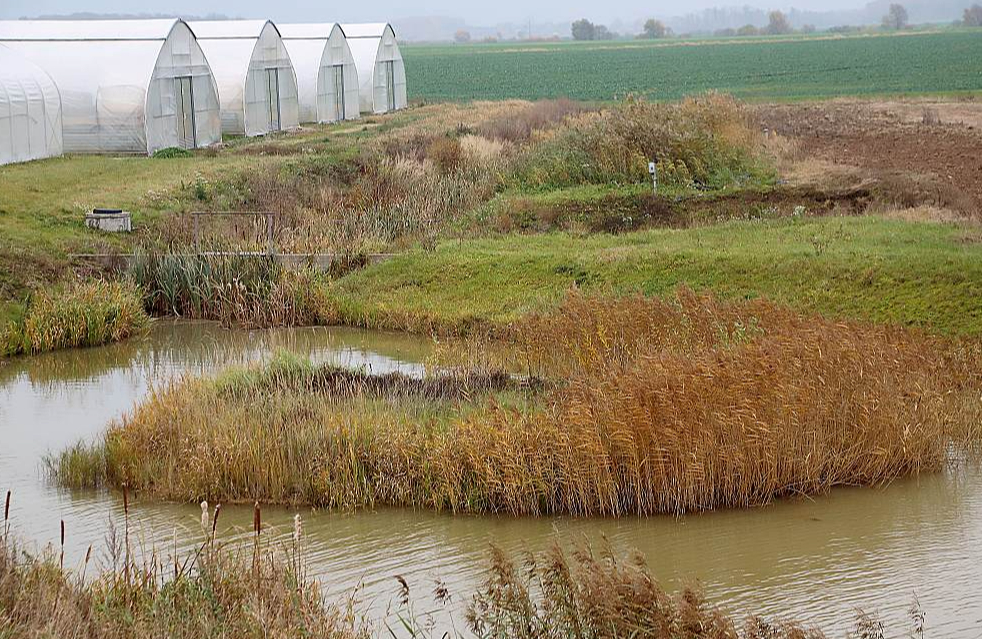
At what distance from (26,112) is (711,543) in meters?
22.5

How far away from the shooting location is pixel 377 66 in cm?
4522

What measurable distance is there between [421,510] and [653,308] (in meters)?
4.44

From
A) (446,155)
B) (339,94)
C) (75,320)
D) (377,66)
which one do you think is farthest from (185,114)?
(75,320)

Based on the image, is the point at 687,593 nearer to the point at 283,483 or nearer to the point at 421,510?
the point at 421,510

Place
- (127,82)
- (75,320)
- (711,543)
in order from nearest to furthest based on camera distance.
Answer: (711,543), (75,320), (127,82)

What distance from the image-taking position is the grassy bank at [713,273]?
1495 centimetres

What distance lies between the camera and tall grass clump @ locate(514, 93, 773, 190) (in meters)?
24.7

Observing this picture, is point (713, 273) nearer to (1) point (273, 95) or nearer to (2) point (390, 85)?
(1) point (273, 95)

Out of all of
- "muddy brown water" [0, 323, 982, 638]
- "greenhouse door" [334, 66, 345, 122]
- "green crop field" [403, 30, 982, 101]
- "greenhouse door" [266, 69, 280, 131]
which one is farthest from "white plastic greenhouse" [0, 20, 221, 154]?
"muddy brown water" [0, 323, 982, 638]

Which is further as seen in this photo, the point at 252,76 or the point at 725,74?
the point at 725,74

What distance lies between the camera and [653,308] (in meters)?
13.5

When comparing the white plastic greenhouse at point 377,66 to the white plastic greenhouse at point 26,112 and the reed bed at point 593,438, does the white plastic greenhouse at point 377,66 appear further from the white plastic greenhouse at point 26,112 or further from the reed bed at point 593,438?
the reed bed at point 593,438

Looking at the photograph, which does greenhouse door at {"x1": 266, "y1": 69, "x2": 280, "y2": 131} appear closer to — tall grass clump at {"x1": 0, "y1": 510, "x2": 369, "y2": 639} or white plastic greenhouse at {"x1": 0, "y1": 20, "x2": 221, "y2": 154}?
white plastic greenhouse at {"x1": 0, "y1": 20, "x2": 221, "y2": 154}

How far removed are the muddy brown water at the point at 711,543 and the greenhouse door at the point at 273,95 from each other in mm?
25580
